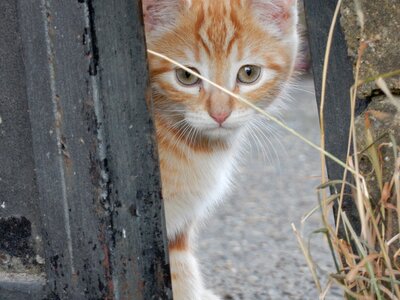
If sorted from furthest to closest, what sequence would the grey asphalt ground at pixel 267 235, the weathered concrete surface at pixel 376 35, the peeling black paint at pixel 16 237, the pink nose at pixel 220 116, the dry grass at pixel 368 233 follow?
the grey asphalt ground at pixel 267 235 → the pink nose at pixel 220 116 → the peeling black paint at pixel 16 237 → the weathered concrete surface at pixel 376 35 → the dry grass at pixel 368 233

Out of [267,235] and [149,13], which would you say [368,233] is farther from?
[267,235]

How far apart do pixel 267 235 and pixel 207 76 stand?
136cm

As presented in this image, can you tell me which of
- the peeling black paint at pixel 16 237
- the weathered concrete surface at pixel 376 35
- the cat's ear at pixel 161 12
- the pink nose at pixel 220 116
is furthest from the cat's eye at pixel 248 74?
the peeling black paint at pixel 16 237

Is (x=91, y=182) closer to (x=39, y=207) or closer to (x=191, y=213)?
(x=39, y=207)

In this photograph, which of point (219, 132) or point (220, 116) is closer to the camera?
point (220, 116)

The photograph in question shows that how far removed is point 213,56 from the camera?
241cm

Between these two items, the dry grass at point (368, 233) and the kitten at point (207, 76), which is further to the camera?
the kitten at point (207, 76)

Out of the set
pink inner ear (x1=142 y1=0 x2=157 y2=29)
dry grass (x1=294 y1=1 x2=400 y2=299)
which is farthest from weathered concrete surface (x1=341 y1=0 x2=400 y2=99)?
pink inner ear (x1=142 y1=0 x2=157 y2=29)

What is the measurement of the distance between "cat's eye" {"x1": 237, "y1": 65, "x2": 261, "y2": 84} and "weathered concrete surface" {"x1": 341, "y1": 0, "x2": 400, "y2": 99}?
58cm

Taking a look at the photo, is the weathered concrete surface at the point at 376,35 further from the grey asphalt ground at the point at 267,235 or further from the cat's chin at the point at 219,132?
the grey asphalt ground at the point at 267,235

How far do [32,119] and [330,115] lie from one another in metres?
0.69

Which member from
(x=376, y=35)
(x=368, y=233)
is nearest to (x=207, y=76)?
(x=376, y=35)

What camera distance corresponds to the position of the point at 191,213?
2725 millimetres

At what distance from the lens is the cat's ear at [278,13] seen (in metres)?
2.55
